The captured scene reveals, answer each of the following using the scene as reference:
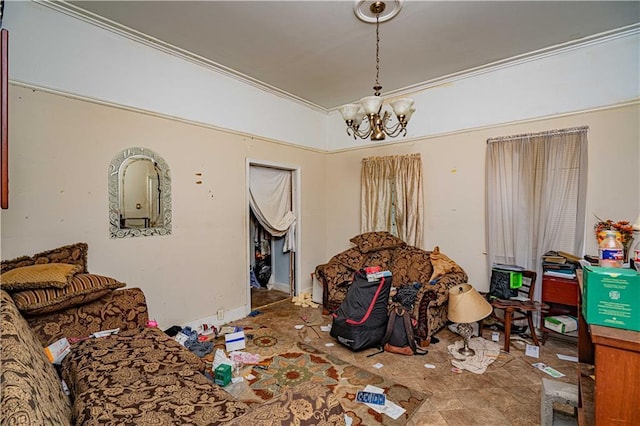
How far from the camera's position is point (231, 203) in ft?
11.9

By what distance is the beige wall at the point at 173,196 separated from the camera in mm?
2262

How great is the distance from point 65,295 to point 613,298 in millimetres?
2920

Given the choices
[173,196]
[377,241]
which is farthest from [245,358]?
[377,241]

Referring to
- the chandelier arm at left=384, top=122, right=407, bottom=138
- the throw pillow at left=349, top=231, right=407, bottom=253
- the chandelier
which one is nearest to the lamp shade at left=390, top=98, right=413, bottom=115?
the chandelier

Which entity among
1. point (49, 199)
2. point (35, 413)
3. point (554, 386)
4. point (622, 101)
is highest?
point (622, 101)

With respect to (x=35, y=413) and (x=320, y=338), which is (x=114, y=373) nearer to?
(x=35, y=413)

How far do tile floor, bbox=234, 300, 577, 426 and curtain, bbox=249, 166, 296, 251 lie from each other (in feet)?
5.13

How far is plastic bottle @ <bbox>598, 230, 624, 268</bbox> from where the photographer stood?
113cm

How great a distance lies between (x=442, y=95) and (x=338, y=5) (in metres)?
2.09

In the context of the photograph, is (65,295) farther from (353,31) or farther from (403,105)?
(353,31)

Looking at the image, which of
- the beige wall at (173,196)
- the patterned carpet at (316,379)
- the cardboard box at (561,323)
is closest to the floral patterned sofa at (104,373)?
the beige wall at (173,196)

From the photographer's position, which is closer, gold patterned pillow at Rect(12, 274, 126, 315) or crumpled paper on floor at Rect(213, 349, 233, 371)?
gold patterned pillow at Rect(12, 274, 126, 315)

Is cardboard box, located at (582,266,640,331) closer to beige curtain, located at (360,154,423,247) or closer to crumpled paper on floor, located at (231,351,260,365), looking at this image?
crumpled paper on floor, located at (231,351,260,365)

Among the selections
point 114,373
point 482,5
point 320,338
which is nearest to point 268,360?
point 320,338
